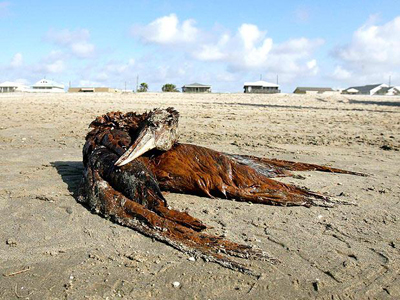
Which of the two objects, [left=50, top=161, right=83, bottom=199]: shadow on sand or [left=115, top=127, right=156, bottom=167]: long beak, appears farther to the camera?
[left=50, top=161, right=83, bottom=199]: shadow on sand

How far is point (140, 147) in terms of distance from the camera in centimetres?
480

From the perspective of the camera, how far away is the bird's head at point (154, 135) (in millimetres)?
4703

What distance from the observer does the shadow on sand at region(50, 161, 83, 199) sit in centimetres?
532

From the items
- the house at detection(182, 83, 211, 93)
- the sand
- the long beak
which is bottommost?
the sand

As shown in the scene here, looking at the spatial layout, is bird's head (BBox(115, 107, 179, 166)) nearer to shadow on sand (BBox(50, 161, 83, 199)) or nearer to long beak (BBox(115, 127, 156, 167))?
long beak (BBox(115, 127, 156, 167))

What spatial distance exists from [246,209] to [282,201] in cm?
45

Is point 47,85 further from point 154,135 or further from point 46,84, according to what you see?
point 154,135

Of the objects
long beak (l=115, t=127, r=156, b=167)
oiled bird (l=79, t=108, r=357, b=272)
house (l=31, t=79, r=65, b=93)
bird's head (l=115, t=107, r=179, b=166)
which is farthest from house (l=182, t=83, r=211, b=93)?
long beak (l=115, t=127, r=156, b=167)

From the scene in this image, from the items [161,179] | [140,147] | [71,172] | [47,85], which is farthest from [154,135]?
[47,85]

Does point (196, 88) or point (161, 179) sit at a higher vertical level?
point (196, 88)

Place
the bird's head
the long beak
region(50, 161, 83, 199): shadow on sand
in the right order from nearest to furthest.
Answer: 1. the long beak
2. the bird's head
3. region(50, 161, 83, 199): shadow on sand

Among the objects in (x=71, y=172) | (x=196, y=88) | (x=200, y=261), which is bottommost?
(x=200, y=261)

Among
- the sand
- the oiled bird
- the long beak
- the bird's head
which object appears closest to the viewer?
the sand

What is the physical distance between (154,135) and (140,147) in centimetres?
26
